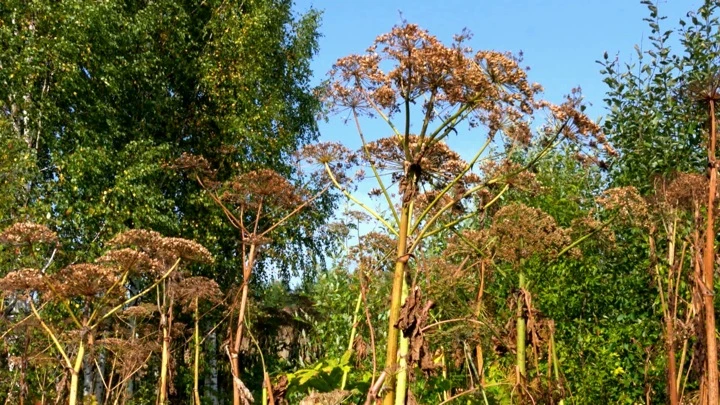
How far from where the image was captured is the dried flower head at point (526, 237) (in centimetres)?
567

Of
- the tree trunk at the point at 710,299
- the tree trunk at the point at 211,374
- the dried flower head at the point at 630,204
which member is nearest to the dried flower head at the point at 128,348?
the dried flower head at the point at 630,204

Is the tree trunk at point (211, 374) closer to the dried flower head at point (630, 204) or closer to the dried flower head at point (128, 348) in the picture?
the dried flower head at point (128, 348)

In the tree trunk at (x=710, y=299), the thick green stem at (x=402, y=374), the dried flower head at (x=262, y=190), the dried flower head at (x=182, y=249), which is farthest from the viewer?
the dried flower head at (x=182, y=249)

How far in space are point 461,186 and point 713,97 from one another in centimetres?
167

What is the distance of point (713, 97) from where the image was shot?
3539mm

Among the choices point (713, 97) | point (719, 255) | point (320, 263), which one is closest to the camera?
point (713, 97)

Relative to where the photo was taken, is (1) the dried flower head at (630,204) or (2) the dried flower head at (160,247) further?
(2) the dried flower head at (160,247)

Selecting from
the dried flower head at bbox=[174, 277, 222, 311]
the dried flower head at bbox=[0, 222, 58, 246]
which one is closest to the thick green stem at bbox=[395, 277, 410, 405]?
the dried flower head at bbox=[174, 277, 222, 311]

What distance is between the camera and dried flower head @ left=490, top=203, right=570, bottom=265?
567 centimetres

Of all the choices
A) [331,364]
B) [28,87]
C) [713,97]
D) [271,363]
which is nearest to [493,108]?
[713,97]

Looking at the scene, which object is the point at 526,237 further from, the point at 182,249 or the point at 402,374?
the point at 182,249

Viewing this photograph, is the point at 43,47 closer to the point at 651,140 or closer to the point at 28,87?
the point at 28,87

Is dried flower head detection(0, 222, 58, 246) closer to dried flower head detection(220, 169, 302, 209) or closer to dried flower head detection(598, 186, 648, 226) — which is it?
dried flower head detection(220, 169, 302, 209)

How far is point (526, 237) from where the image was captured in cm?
566
